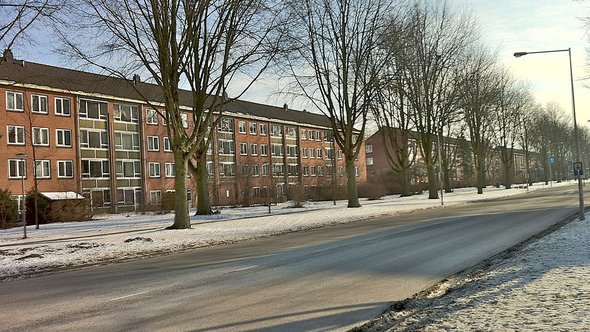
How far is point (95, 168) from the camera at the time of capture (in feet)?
181

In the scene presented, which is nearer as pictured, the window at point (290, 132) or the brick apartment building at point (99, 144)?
the brick apartment building at point (99, 144)

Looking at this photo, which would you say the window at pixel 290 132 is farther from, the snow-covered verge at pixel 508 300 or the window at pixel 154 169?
the snow-covered verge at pixel 508 300

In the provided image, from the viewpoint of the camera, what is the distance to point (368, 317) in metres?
7.41

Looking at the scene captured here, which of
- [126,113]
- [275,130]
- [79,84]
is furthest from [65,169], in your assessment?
[275,130]

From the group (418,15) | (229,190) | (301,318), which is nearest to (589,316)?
(301,318)

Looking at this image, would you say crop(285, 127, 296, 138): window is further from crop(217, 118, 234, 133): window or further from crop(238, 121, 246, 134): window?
crop(217, 118, 234, 133): window

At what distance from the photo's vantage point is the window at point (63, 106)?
172 feet

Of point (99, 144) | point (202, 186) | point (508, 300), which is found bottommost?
point (508, 300)

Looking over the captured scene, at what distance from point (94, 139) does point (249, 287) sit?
49.6 m

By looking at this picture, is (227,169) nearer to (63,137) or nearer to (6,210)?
(63,137)

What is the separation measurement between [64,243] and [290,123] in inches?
2666

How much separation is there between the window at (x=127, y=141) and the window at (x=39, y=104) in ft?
26.8

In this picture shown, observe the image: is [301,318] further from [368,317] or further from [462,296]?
[462,296]

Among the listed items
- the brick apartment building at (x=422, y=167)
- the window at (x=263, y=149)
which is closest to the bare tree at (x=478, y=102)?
the brick apartment building at (x=422, y=167)
